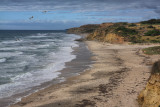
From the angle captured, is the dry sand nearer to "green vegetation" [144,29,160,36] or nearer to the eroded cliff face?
the eroded cliff face

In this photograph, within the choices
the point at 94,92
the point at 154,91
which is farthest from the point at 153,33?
the point at 154,91

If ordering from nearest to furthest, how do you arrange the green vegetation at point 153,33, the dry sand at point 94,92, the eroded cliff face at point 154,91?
the eroded cliff face at point 154,91 < the dry sand at point 94,92 < the green vegetation at point 153,33

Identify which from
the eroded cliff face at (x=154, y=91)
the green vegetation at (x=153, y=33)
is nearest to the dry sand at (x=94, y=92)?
the eroded cliff face at (x=154, y=91)

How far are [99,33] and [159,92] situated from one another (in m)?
57.4

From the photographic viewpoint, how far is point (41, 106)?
1139cm

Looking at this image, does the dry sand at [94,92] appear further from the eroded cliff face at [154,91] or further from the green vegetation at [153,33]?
the green vegetation at [153,33]

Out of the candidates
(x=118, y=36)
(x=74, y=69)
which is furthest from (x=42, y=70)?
(x=118, y=36)

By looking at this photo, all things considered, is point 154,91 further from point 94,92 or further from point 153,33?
point 153,33

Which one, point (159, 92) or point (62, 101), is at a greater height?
point (159, 92)

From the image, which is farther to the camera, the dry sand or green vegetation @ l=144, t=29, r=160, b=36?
green vegetation @ l=144, t=29, r=160, b=36

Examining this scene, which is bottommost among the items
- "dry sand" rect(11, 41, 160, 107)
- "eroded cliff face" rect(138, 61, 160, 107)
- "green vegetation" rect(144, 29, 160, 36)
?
"dry sand" rect(11, 41, 160, 107)

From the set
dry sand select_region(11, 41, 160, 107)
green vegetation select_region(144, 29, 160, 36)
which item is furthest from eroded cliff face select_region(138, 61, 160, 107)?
green vegetation select_region(144, 29, 160, 36)

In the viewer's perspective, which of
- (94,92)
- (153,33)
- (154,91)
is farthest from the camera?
(153,33)

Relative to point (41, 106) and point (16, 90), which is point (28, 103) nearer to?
point (41, 106)
